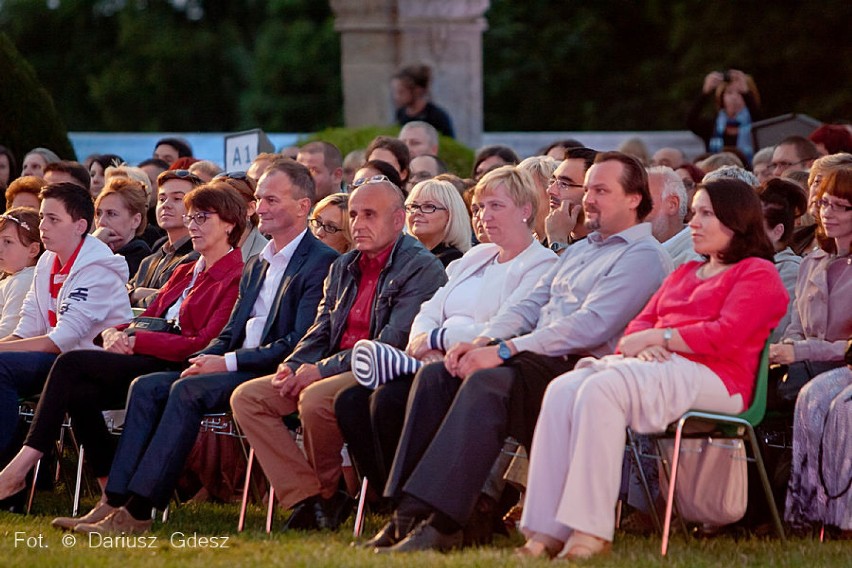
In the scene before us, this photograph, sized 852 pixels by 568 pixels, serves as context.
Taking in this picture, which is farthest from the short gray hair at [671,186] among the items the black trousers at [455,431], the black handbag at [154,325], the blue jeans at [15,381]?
the blue jeans at [15,381]

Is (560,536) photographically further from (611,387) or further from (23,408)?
(23,408)

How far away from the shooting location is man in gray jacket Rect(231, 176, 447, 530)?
898 cm

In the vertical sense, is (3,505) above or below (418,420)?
below

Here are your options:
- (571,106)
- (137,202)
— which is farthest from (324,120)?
(137,202)

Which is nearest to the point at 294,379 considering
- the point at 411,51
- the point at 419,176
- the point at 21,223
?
the point at 21,223

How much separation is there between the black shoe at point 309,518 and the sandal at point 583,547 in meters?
1.70

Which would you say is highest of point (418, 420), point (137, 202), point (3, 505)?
point (137, 202)

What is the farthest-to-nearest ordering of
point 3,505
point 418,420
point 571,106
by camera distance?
1. point 571,106
2. point 3,505
3. point 418,420

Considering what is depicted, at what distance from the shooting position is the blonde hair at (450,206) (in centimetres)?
1000

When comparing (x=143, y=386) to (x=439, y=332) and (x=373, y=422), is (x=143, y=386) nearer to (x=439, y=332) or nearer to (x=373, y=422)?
(x=373, y=422)

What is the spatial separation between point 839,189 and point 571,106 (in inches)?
953

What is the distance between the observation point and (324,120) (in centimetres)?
3531

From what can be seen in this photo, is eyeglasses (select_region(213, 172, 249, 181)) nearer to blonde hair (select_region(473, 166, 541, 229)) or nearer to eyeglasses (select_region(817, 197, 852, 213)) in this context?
blonde hair (select_region(473, 166, 541, 229))

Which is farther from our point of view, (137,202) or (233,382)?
(137,202)
